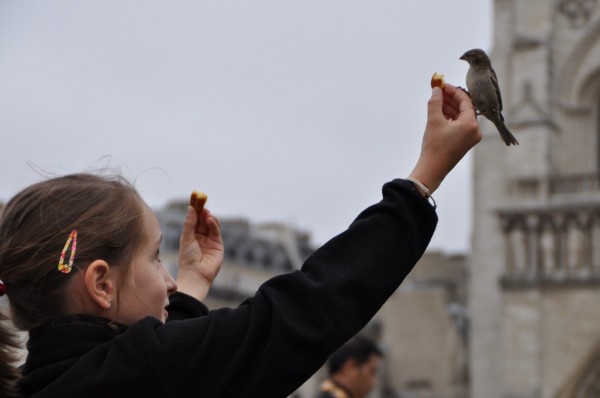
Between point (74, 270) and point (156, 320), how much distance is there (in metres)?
0.17

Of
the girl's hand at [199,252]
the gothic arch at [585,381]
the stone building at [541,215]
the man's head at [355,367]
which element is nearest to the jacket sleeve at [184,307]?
the girl's hand at [199,252]

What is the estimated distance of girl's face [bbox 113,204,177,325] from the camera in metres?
2.45

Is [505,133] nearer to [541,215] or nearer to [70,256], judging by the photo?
[70,256]

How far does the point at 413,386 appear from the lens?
46625mm

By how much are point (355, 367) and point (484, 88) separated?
515cm

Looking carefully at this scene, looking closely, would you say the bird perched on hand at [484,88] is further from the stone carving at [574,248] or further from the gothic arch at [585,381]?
the stone carving at [574,248]

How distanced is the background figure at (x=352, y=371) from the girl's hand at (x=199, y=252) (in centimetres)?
437

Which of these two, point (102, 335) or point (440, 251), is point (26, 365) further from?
point (440, 251)

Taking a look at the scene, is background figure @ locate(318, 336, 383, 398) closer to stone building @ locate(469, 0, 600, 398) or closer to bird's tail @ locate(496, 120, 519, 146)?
bird's tail @ locate(496, 120, 519, 146)

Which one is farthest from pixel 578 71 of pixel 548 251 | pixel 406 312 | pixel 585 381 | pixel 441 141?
pixel 406 312

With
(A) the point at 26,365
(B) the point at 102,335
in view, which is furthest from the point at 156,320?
(A) the point at 26,365

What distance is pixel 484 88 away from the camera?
2.84 meters

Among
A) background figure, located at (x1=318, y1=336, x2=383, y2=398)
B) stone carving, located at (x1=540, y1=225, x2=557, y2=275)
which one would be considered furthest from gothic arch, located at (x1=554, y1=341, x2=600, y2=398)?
background figure, located at (x1=318, y1=336, x2=383, y2=398)

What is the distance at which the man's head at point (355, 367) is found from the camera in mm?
7746
